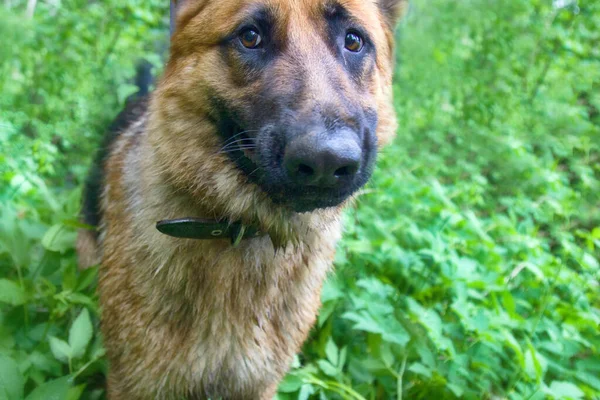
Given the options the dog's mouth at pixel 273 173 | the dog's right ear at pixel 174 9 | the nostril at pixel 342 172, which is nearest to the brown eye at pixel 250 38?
the dog's mouth at pixel 273 173

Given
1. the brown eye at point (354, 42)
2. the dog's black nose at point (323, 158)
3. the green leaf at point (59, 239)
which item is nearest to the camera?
the dog's black nose at point (323, 158)

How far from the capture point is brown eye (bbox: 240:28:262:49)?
211cm

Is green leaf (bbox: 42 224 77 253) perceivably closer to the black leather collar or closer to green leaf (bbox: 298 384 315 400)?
the black leather collar

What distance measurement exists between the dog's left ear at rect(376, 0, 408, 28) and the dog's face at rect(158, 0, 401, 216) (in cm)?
30

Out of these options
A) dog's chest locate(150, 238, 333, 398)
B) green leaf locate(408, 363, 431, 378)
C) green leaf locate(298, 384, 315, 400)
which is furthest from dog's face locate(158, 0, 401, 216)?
green leaf locate(408, 363, 431, 378)

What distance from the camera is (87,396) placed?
268cm

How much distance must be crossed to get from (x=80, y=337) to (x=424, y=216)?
2.57 m

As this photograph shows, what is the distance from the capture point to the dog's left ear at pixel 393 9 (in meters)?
2.69

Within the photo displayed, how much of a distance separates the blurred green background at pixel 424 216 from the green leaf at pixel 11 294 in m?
0.01

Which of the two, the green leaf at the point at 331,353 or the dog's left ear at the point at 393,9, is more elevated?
the dog's left ear at the point at 393,9

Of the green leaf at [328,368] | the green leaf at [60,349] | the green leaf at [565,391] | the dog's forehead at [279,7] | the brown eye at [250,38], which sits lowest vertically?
the green leaf at [328,368]

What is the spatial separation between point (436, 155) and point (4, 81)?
4391 millimetres

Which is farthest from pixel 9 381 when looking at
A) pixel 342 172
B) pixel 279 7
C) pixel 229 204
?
pixel 279 7

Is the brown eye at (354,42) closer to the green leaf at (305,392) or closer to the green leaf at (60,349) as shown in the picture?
the green leaf at (305,392)
